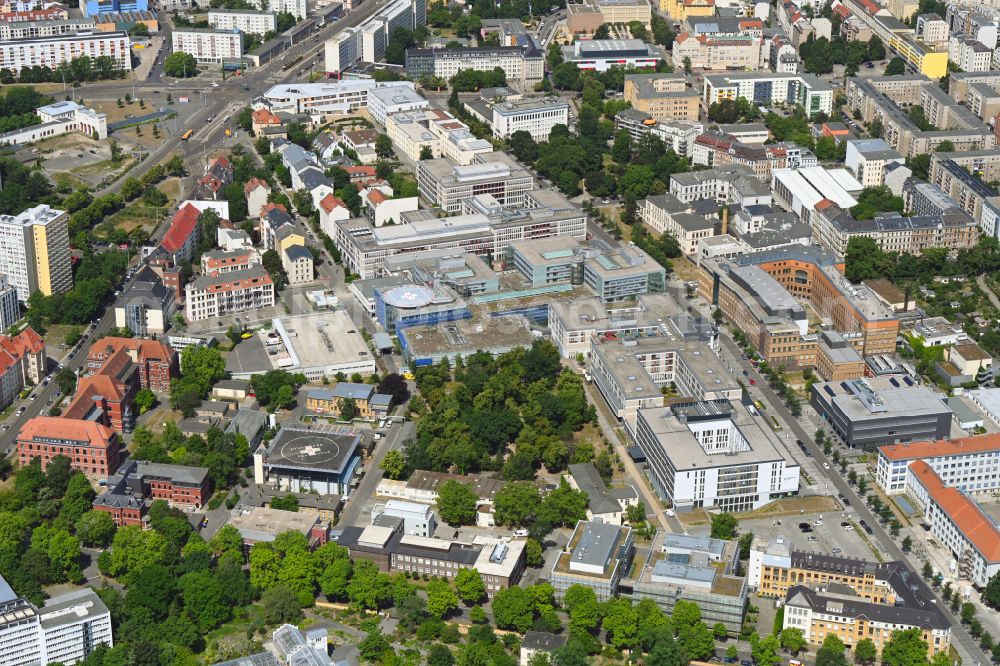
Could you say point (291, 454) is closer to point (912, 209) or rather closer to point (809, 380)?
point (809, 380)

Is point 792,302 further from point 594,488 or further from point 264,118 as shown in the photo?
point 264,118

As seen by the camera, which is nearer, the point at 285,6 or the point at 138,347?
the point at 138,347

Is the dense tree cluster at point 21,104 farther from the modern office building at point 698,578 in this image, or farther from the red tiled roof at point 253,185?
the modern office building at point 698,578

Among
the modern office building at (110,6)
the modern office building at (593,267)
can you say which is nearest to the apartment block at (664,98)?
the modern office building at (593,267)

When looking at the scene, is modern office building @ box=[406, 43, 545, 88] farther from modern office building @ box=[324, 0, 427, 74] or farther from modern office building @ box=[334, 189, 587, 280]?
modern office building @ box=[334, 189, 587, 280]

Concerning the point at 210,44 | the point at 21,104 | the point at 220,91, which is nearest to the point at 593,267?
the point at 220,91

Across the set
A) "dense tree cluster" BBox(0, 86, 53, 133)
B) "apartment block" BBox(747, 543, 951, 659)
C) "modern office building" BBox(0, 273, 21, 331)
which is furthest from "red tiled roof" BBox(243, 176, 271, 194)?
"apartment block" BBox(747, 543, 951, 659)
